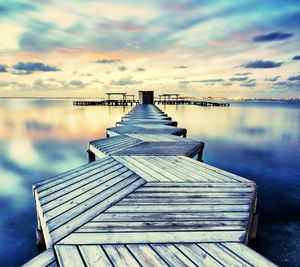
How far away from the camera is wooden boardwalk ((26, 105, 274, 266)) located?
225 cm

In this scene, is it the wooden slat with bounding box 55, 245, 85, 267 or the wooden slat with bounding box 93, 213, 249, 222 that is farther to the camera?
the wooden slat with bounding box 93, 213, 249, 222

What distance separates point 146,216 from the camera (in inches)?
117

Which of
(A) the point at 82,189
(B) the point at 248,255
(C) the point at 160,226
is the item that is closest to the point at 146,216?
(C) the point at 160,226

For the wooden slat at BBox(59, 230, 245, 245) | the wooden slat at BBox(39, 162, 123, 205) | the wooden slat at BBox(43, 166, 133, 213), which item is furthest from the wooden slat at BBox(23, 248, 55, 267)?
the wooden slat at BBox(39, 162, 123, 205)

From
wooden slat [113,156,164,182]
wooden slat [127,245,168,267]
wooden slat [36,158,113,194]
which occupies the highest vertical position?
wooden slat [113,156,164,182]

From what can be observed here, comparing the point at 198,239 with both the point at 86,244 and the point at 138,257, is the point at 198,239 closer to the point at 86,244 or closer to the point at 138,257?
the point at 138,257

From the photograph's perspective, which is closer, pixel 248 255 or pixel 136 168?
pixel 248 255

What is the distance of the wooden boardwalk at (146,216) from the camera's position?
2.25 metres

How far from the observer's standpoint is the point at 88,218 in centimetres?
291

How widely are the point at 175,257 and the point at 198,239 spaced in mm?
422

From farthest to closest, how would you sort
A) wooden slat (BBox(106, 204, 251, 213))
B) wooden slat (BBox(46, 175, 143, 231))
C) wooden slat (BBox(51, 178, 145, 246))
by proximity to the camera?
1. wooden slat (BBox(106, 204, 251, 213))
2. wooden slat (BBox(46, 175, 143, 231))
3. wooden slat (BBox(51, 178, 145, 246))

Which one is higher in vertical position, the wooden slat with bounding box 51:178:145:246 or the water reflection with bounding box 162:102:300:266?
the wooden slat with bounding box 51:178:145:246

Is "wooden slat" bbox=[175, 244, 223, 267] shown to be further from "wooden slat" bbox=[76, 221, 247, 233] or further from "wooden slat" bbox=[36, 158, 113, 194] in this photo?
"wooden slat" bbox=[36, 158, 113, 194]

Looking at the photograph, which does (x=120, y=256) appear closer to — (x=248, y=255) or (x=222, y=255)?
(x=222, y=255)
